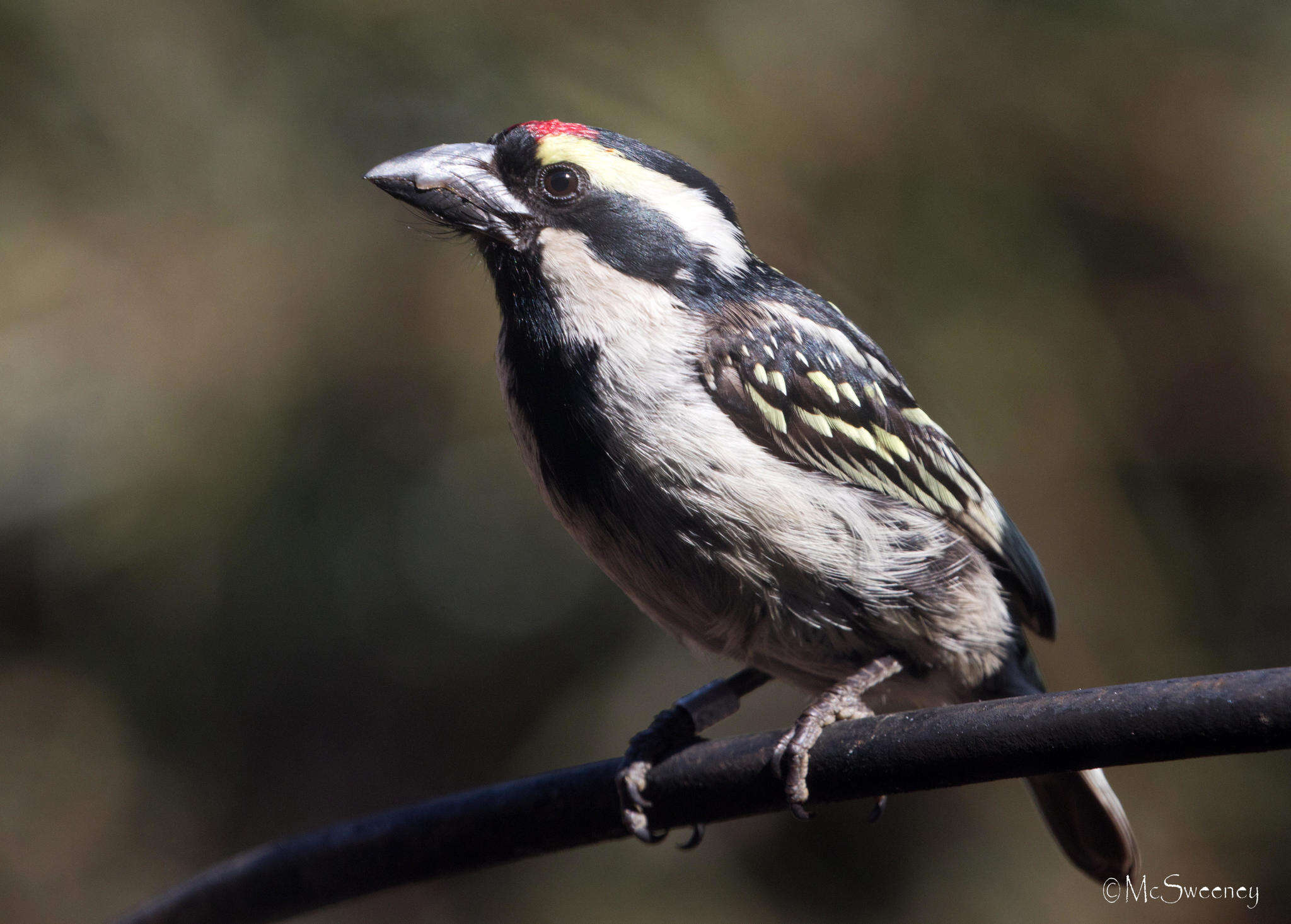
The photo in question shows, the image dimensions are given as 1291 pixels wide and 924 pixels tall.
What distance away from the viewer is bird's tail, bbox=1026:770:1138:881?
2.61m

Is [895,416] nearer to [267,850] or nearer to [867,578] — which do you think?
[867,578]

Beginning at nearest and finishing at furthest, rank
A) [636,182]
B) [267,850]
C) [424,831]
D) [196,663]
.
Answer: [424,831]
[267,850]
[636,182]
[196,663]

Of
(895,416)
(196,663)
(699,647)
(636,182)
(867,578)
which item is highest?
(636,182)

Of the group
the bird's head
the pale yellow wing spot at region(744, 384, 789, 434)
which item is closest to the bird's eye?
the bird's head

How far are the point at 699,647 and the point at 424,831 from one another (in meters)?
0.78

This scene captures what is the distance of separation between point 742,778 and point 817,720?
12.1 inches

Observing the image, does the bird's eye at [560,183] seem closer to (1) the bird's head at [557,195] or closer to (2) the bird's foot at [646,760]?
(1) the bird's head at [557,195]

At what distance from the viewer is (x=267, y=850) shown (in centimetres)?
213

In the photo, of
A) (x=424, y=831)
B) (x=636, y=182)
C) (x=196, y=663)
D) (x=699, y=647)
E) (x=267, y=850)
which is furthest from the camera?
(x=196, y=663)

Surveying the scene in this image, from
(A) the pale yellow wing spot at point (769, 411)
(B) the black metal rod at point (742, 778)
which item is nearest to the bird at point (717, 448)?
(A) the pale yellow wing spot at point (769, 411)

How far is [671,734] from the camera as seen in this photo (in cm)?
250

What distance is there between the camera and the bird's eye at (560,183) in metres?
2.33

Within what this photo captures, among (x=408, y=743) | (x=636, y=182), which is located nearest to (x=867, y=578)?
(x=636, y=182)

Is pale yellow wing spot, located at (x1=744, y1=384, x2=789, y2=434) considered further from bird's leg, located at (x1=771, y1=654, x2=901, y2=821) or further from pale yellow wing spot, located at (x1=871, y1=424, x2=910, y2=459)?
bird's leg, located at (x1=771, y1=654, x2=901, y2=821)
